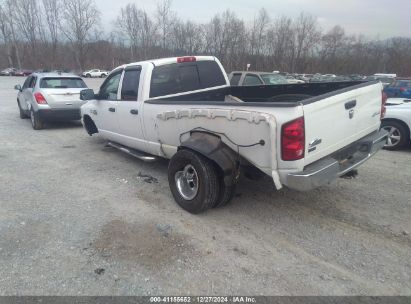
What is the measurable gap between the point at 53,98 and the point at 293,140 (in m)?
8.50

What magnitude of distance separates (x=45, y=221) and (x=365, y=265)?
3.67m

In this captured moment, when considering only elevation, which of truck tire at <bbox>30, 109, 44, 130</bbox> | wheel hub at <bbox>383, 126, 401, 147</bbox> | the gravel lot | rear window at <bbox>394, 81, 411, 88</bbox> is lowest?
the gravel lot

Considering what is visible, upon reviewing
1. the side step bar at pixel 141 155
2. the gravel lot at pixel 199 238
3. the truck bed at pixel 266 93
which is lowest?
the gravel lot at pixel 199 238

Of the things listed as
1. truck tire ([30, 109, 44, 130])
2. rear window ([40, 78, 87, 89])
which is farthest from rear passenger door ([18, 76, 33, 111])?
rear window ([40, 78, 87, 89])

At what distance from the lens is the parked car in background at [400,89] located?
14330 mm

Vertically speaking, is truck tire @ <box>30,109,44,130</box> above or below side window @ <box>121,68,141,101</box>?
below

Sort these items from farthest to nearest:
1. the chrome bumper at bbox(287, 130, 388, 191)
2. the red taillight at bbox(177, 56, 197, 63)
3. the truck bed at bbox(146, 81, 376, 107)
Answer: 1. the red taillight at bbox(177, 56, 197, 63)
2. the truck bed at bbox(146, 81, 376, 107)
3. the chrome bumper at bbox(287, 130, 388, 191)

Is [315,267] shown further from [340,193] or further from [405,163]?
[405,163]

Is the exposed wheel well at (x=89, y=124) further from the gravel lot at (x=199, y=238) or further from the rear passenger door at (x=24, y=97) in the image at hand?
the rear passenger door at (x=24, y=97)

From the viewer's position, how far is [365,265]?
299cm

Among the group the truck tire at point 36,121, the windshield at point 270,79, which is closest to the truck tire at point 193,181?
the truck tire at point 36,121

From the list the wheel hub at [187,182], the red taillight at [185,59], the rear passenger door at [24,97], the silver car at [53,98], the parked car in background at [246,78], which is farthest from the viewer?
the parked car in background at [246,78]

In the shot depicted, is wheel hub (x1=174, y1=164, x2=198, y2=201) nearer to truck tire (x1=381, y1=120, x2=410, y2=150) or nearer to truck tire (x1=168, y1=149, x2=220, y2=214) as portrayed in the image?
truck tire (x1=168, y1=149, x2=220, y2=214)

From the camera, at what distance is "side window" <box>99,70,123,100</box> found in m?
5.95
